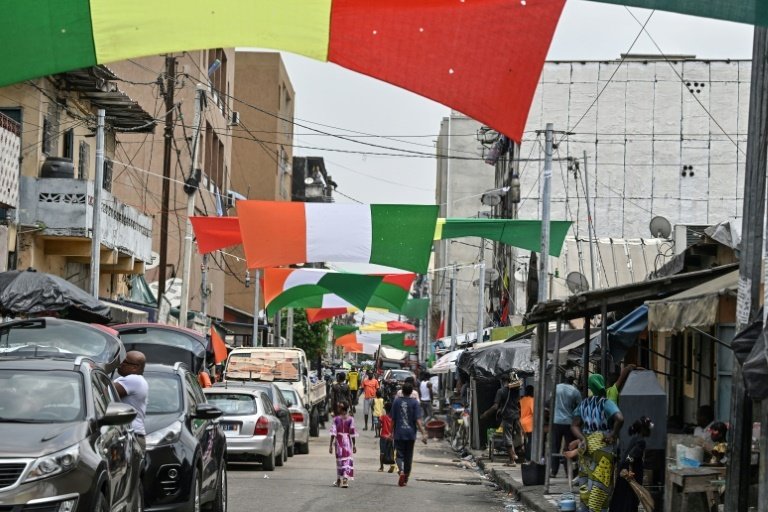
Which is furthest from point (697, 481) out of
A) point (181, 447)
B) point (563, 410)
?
point (563, 410)

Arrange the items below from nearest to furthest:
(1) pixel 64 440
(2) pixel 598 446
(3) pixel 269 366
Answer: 1. (1) pixel 64 440
2. (2) pixel 598 446
3. (3) pixel 269 366

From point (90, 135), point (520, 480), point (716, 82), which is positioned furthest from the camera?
point (716, 82)

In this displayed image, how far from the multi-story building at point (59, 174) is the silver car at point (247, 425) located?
6946 mm

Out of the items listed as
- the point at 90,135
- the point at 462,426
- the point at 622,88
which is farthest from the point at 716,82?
the point at 90,135

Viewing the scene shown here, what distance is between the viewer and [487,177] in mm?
91438

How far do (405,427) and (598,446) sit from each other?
8.83m

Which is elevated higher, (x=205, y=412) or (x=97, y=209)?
(x=97, y=209)

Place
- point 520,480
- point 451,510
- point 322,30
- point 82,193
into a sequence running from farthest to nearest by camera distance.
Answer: point 82,193, point 520,480, point 451,510, point 322,30

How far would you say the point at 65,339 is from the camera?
67.4 ft

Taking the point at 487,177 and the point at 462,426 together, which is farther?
the point at 487,177

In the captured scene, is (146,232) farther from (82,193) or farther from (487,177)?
(487,177)

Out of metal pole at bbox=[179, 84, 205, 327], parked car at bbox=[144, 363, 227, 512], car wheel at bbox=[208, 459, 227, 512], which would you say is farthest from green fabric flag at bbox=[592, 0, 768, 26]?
metal pole at bbox=[179, 84, 205, 327]

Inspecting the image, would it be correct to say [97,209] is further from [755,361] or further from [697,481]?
[755,361]

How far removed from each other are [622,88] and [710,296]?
125 ft
